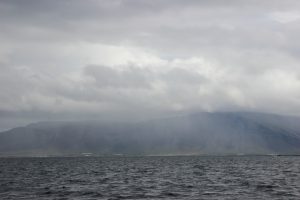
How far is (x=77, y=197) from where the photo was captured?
75.4m

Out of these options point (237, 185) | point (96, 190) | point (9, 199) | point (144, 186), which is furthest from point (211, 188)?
point (9, 199)

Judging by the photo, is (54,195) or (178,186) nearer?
(54,195)

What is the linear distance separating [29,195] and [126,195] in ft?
54.0

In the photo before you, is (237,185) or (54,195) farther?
(237,185)

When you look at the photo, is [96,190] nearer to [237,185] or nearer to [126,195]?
[126,195]

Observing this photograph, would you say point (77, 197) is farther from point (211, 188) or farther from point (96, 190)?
point (211, 188)

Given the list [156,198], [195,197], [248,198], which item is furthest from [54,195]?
[248,198]

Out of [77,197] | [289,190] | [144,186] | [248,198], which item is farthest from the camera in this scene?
[144,186]

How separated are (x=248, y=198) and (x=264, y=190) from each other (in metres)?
12.1

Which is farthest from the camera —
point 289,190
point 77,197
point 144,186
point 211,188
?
point 144,186

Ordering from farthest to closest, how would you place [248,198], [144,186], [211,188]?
[144,186], [211,188], [248,198]

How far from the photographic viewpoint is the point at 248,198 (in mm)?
70625

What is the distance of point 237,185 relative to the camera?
3585 inches

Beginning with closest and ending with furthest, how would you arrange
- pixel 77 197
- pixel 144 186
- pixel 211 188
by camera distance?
pixel 77 197
pixel 211 188
pixel 144 186
